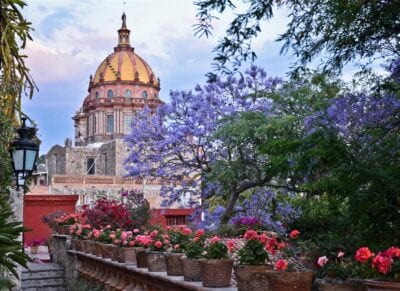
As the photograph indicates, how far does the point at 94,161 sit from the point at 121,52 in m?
14.6

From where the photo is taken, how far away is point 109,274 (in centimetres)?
817

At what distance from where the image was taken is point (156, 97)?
6041cm

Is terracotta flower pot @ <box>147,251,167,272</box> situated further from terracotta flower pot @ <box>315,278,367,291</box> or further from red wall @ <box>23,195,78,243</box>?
red wall @ <box>23,195,78,243</box>

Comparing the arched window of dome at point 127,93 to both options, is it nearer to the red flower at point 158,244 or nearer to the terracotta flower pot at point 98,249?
the terracotta flower pot at point 98,249

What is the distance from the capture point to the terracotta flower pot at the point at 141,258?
6.55m

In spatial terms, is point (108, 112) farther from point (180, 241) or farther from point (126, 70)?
point (180, 241)

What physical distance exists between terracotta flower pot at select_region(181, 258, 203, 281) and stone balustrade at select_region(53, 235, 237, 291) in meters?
0.08

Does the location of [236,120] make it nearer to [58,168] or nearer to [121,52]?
[58,168]

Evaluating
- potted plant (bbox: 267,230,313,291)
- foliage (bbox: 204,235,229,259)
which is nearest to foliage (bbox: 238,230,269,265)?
foliage (bbox: 204,235,229,259)

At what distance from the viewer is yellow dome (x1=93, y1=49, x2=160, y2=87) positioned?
5899 centimetres

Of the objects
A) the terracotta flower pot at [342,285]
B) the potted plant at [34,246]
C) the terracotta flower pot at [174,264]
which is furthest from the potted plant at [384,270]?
the potted plant at [34,246]

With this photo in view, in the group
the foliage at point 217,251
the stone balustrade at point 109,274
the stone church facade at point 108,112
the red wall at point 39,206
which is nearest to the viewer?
the foliage at point 217,251

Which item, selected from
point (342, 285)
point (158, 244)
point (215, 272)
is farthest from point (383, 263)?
point (158, 244)

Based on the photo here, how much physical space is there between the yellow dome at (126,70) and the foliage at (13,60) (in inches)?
1975
